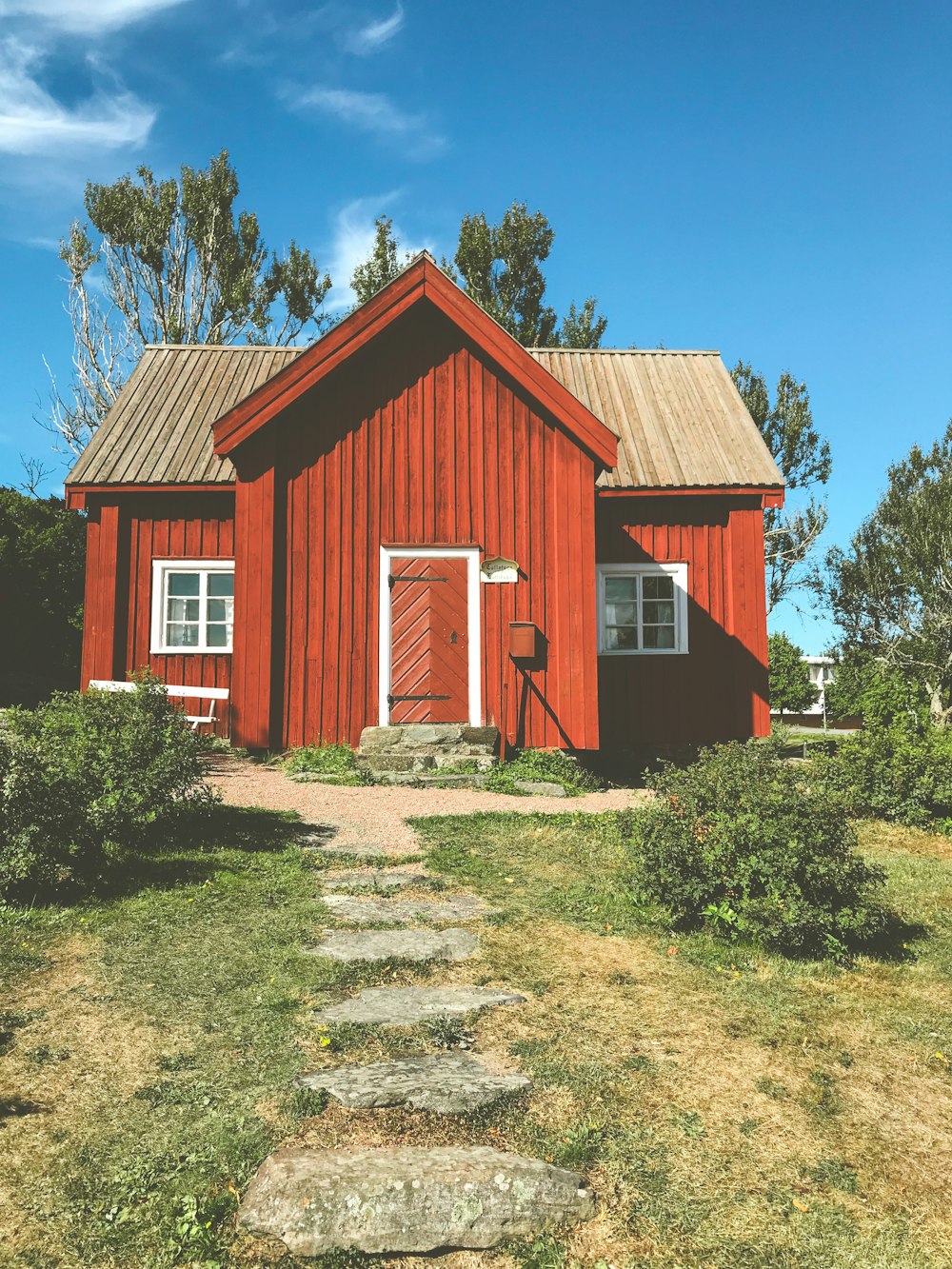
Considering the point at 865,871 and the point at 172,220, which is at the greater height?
the point at 172,220

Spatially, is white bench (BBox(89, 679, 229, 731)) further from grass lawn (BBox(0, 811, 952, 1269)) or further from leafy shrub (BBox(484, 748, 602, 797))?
grass lawn (BBox(0, 811, 952, 1269))

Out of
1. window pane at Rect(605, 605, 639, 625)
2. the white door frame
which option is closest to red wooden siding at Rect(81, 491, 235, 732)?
the white door frame

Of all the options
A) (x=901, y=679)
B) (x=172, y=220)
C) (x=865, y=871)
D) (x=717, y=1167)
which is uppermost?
(x=172, y=220)

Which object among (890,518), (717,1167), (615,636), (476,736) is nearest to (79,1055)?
(717,1167)

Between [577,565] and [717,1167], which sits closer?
[717,1167]

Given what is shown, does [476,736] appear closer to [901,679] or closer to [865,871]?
[901,679]

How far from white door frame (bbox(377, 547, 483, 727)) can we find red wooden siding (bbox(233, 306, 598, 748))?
88 millimetres

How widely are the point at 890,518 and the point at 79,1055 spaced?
32.4m

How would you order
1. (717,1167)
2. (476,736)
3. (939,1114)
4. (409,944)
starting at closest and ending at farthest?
(717,1167)
(939,1114)
(409,944)
(476,736)

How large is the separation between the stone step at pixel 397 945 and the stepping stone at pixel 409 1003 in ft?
1.41

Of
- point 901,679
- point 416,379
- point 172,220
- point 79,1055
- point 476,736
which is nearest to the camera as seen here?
point 79,1055

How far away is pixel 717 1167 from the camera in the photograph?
11.1 feet

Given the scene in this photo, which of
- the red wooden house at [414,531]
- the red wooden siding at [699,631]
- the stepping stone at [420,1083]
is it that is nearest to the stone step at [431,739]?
the red wooden house at [414,531]

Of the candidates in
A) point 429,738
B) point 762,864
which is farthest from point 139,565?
point 762,864
